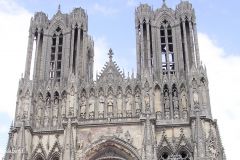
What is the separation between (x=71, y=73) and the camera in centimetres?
3100

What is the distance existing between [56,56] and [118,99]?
598 cm

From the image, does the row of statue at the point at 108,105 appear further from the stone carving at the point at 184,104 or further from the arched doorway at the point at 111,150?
the arched doorway at the point at 111,150

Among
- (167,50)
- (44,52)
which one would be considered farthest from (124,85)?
(44,52)

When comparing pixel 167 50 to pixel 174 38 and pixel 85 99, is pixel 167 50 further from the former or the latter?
pixel 85 99

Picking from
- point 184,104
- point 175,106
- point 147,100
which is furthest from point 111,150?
point 184,104

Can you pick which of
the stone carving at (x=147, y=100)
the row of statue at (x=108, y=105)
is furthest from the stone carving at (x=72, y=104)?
the stone carving at (x=147, y=100)

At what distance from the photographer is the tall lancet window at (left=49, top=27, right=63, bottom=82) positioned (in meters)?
32.4

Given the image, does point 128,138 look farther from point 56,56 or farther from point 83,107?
point 56,56

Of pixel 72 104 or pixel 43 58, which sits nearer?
pixel 72 104

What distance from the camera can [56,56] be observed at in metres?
33.1

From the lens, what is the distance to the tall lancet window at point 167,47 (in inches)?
1244

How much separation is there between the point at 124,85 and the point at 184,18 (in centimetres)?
674

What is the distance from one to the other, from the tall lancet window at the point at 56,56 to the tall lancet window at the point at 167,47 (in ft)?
23.3

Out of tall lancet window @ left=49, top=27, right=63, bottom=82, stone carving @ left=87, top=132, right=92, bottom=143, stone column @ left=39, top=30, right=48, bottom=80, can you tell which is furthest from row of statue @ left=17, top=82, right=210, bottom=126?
tall lancet window @ left=49, top=27, right=63, bottom=82
